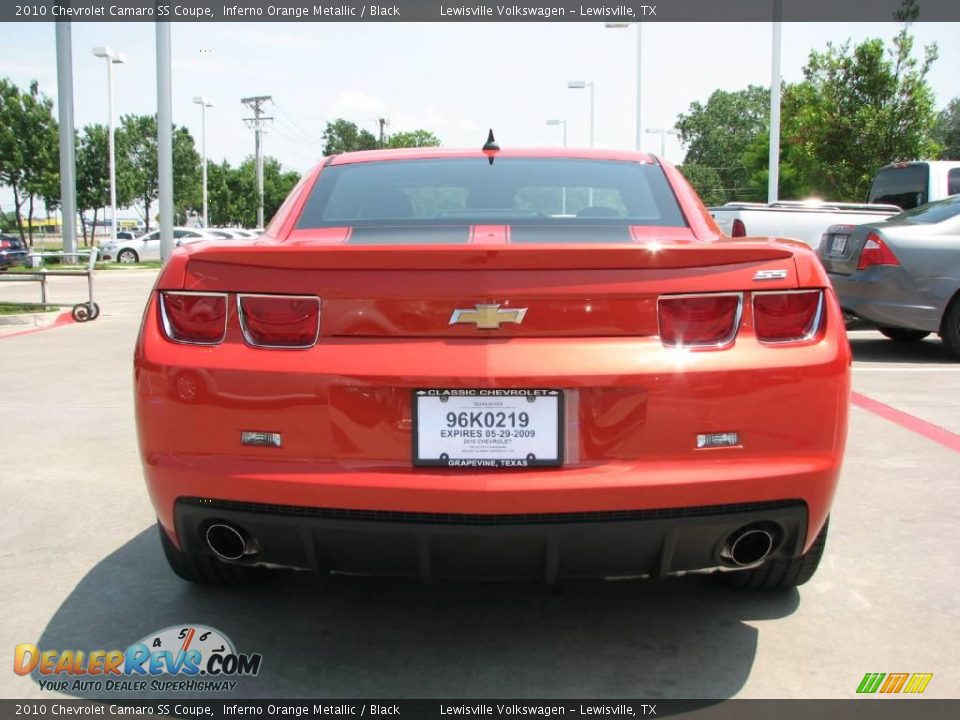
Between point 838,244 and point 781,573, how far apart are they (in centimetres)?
752

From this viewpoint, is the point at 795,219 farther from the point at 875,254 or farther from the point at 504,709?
the point at 504,709

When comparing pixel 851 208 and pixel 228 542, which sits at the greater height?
pixel 851 208

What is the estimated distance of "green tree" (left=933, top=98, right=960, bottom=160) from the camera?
288 feet

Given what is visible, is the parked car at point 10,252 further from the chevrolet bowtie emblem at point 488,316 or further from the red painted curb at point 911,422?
the chevrolet bowtie emblem at point 488,316

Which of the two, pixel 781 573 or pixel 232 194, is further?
pixel 232 194

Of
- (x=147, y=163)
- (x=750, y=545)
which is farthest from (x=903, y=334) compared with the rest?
(x=147, y=163)

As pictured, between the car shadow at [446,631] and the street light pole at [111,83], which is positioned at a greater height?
the street light pole at [111,83]

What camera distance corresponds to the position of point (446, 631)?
3.19m

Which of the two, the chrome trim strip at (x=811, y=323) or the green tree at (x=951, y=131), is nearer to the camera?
the chrome trim strip at (x=811, y=323)

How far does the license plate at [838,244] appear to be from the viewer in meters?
9.95

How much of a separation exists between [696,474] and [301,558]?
1.14 meters

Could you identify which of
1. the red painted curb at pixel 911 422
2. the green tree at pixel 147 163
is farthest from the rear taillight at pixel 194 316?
the green tree at pixel 147 163

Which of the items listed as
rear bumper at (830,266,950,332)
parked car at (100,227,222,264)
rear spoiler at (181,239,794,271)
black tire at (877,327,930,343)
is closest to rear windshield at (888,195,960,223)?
rear bumper at (830,266,950,332)

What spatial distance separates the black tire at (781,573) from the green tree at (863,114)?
20097 mm
